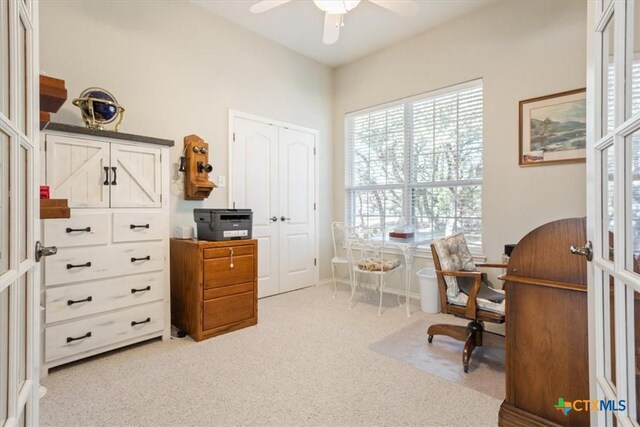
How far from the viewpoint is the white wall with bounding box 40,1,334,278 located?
2576 mm

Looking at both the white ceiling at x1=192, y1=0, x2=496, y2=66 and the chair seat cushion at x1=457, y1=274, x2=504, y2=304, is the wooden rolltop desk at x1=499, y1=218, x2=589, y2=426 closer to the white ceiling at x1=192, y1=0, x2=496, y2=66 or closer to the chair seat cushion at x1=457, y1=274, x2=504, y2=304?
the chair seat cushion at x1=457, y1=274, x2=504, y2=304

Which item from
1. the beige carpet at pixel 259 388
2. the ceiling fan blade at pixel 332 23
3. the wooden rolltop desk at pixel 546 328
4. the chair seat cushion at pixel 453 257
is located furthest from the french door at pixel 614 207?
the ceiling fan blade at pixel 332 23

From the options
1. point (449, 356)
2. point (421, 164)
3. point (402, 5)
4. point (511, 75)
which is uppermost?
point (402, 5)

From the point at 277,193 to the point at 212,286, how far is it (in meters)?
1.64

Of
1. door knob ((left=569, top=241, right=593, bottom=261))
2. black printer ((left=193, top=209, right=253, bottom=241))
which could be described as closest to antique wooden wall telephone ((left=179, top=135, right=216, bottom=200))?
black printer ((left=193, top=209, right=253, bottom=241))

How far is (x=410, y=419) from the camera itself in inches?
64.6

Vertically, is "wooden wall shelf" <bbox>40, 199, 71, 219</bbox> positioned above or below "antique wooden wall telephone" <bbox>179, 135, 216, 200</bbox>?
below

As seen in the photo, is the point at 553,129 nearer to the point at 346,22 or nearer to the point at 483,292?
the point at 483,292

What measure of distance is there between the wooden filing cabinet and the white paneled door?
89 centimetres

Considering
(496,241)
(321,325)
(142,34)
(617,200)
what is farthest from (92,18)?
(496,241)

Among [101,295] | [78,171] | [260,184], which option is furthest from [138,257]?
[260,184]

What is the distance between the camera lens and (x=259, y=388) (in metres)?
1.91

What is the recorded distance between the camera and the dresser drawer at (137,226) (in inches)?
91.9

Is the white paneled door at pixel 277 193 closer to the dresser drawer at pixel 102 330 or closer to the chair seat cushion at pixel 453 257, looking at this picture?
the dresser drawer at pixel 102 330
